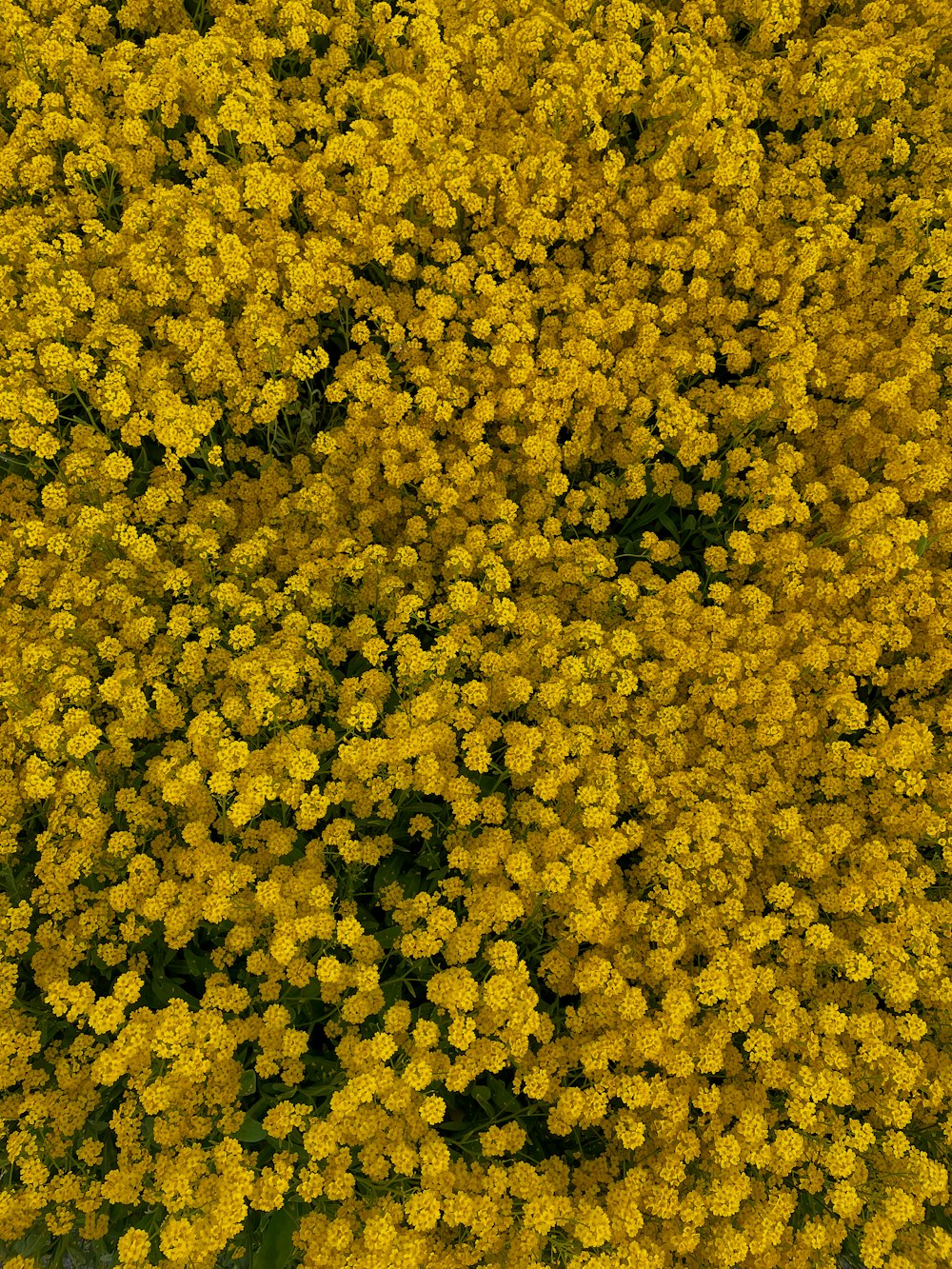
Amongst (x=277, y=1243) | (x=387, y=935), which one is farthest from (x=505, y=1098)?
(x=277, y=1243)

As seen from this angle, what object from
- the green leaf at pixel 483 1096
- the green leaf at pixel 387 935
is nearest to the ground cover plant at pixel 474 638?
the green leaf at pixel 387 935

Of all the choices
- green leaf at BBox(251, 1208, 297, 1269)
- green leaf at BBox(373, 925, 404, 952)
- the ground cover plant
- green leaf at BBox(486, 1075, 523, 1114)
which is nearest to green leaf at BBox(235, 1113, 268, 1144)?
the ground cover plant

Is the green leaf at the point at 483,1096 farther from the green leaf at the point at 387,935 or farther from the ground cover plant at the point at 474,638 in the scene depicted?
the green leaf at the point at 387,935

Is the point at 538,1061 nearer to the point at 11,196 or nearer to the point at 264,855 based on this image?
the point at 264,855

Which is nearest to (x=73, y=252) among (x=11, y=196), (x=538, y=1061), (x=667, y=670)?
(x=11, y=196)

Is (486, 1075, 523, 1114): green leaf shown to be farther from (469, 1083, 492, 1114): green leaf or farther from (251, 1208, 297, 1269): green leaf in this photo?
(251, 1208, 297, 1269): green leaf
